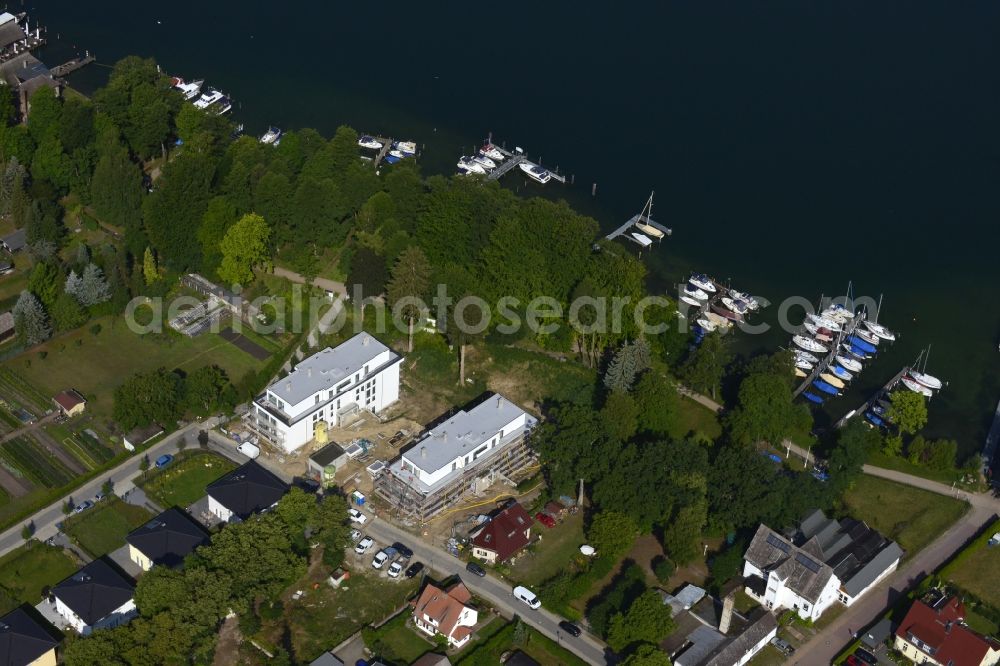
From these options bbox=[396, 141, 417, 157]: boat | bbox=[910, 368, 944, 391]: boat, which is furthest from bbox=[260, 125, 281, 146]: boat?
bbox=[910, 368, 944, 391]: boat

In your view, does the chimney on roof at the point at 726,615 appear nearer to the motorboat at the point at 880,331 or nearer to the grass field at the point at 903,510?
the grass field at the point at 903,510

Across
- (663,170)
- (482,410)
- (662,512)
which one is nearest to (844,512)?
(662,512)

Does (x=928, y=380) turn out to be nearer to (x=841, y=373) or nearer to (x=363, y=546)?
(x=841, y=373)

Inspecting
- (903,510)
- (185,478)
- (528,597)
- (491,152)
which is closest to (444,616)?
(528,597)

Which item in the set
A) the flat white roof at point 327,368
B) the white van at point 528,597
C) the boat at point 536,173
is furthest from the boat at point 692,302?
the white van at point 528,597

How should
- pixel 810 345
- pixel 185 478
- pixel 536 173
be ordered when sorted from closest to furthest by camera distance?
pixel 185 478, pixel 810 345, pixel 536 173
